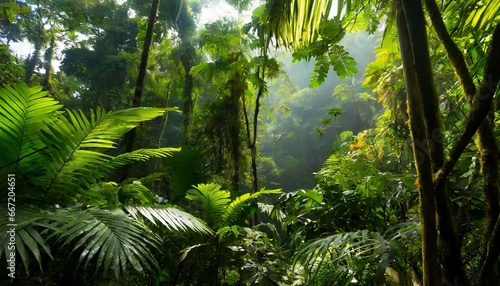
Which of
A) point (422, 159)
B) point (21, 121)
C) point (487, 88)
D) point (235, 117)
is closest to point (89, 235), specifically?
point (21, 121)

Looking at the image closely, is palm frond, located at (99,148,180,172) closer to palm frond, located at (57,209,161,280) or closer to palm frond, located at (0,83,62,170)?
palm frond, located at (0,83,62,170)

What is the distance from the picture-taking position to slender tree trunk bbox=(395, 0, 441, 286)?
79 centimetres

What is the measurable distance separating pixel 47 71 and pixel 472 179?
544 inches

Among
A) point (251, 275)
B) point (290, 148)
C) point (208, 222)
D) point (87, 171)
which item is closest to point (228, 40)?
point (208, 222)

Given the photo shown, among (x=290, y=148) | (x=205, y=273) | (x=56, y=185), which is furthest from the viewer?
(x=290, y=148)

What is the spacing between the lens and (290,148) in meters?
22.4

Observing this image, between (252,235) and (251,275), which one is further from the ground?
(252,235)

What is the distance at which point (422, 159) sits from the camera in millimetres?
854

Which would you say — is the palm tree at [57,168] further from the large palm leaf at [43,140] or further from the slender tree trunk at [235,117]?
the slender tree trunk at [235,117]

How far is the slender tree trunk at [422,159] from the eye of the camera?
30.9 inches

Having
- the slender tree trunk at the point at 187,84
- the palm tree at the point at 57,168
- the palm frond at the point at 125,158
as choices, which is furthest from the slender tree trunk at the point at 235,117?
the palm tree at the point at 57,168

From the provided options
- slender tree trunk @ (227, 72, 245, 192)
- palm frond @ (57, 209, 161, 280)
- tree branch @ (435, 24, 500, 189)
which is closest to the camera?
tree branch @ (435, 24, 500, 189)

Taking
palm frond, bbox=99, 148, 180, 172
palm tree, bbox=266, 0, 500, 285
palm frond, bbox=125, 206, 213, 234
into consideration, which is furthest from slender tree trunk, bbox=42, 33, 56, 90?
palm tree, bbox=266, 0, 500, 285

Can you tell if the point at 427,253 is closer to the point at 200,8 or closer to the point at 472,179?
the point at 472,179
